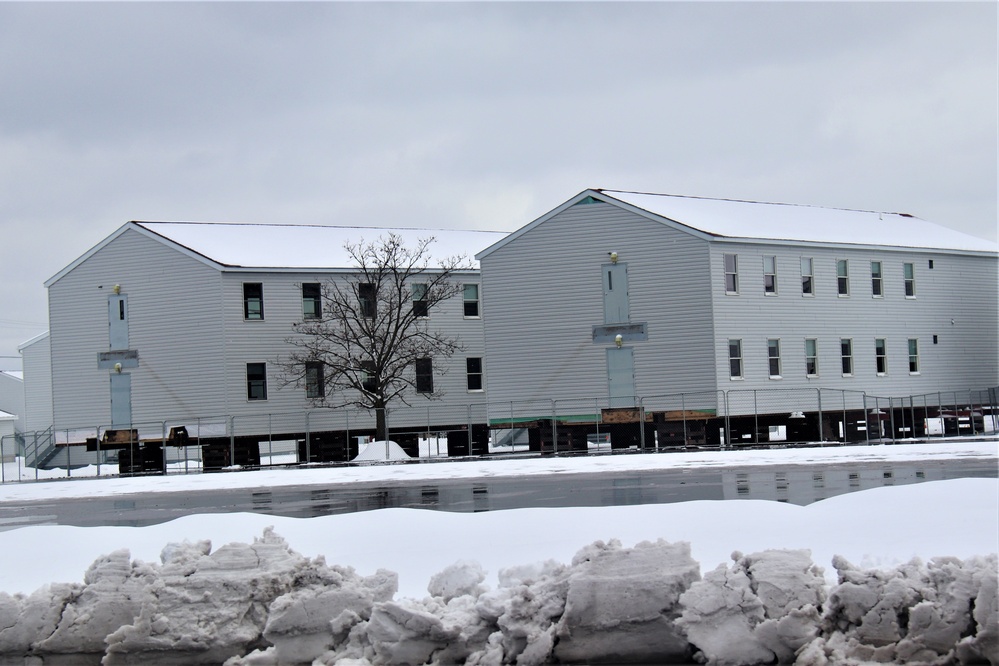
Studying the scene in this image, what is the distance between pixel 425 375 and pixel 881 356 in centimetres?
1747

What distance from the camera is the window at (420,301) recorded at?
4488 centimetres

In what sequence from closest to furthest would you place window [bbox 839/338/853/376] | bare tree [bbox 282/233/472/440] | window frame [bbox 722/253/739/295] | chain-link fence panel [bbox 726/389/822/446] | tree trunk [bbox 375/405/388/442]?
chain-link fence panel [bbox 726/389/822/446] → window frame [bbox 722/253/739/295] → window [bbox 839/338/853/376] → tree trunk [bbox 375/405/388/442] → bare tree [bbox 282/233/472/440]

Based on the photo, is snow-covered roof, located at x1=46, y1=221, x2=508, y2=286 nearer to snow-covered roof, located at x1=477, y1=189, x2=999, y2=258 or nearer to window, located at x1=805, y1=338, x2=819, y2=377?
snow-covered roof, located at x1=477, y1=189, x2=999, y2=258

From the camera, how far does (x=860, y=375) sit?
41844 millimetres

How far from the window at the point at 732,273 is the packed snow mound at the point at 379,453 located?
12291 millimetres

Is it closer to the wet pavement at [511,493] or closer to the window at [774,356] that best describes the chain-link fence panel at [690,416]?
the window at [774,356]

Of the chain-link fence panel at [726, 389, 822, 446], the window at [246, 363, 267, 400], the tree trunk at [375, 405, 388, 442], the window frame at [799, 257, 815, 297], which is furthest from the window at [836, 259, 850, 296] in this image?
Answer: the window at [246, 363, 267, 400]

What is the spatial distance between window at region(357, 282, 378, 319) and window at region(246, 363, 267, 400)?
14.6 ft

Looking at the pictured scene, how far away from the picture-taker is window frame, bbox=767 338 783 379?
39.9 metres

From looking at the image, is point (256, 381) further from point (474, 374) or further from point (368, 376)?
point (474, 374)

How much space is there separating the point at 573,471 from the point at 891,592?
18.6m

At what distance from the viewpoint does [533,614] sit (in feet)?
29.6

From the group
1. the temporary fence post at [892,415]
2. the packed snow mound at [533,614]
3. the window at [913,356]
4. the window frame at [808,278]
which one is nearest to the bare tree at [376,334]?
the window frame at [808,278]

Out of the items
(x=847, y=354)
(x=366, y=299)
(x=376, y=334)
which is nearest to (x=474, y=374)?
(x=376, y=334)
